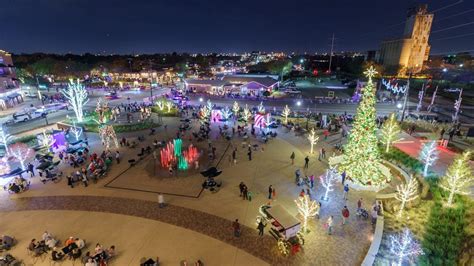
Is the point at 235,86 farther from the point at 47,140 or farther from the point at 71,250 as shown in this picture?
the point at 71,250

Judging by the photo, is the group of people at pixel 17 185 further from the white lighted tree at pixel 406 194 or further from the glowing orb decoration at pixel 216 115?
the white lighted tree at pixel 406 194

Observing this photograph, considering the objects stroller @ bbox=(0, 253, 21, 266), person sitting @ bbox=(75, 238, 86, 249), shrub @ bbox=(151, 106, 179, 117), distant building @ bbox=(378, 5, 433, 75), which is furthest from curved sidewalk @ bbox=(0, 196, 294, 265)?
distant building @ bbox=(378, 5, 433, 75)

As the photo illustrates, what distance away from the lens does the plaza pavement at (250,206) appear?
44.9 feet

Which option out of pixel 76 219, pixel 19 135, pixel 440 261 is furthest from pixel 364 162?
pixel 19 135

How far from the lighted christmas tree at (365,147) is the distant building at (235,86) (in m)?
45.2

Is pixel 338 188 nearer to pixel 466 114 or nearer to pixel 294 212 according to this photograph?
pixel 294 212

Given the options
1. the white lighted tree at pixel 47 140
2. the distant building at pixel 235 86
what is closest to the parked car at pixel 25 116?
the white lighted tree at pixel 47 140

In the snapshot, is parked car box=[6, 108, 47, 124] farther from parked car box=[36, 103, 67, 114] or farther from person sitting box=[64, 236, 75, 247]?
person sitting box=[64, 236, 75, 247]

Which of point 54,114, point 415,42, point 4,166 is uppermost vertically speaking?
point 415,42

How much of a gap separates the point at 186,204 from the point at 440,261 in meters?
14.4

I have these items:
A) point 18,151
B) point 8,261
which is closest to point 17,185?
point 18,151

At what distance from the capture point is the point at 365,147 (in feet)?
65.0

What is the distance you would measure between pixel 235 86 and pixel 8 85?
51289mm

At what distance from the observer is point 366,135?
19625 millimetres
